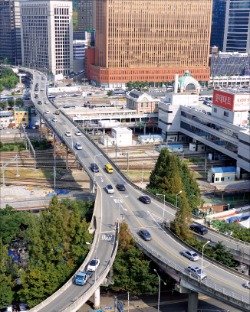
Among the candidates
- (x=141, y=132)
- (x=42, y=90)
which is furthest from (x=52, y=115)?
(x=42, y=90)

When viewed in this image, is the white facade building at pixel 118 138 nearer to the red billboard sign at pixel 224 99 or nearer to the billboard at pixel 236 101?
the red billboard sign at pixel 224 99

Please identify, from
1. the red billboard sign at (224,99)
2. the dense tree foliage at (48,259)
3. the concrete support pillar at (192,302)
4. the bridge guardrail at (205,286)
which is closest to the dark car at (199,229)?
the bridge guardrail at (205,286)

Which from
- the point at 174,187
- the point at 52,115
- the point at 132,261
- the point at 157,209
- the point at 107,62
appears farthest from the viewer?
the point at 107,62

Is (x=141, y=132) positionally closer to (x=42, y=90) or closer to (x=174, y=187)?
(x=42, y=90)

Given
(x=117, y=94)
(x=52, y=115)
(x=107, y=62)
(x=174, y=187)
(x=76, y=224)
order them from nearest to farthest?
1. (x=76, y=224)
2. (x=174, y=187)
3. (x=52, y=115)
4. (x=117, y=94)
5. (x=107, y=62)

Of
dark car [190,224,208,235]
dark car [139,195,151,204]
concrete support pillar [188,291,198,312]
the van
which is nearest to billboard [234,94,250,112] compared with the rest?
the van

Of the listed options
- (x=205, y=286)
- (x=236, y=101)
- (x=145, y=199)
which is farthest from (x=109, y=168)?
(x=236, y=101)

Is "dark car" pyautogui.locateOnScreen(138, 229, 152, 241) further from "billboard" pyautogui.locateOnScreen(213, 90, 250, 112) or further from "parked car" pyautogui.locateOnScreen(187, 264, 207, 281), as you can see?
"billboard" pyautogui.locateOnScreen(213, 90, 250, 112)
